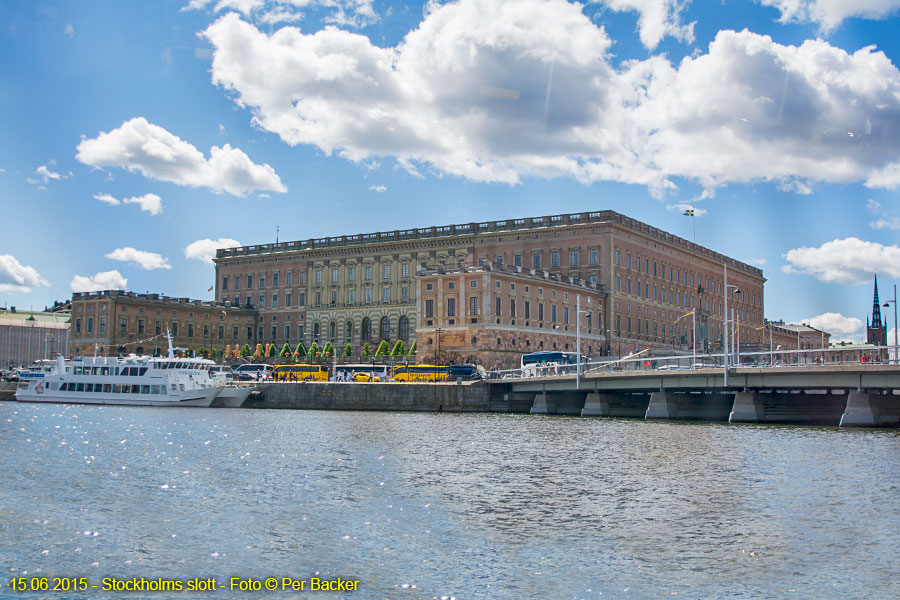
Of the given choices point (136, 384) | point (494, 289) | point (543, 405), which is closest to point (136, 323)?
point (136, 384)

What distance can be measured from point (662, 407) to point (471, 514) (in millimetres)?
41993

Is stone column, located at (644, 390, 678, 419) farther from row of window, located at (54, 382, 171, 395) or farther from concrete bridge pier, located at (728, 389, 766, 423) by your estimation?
row of window, located at (54, 382, 171, 395)

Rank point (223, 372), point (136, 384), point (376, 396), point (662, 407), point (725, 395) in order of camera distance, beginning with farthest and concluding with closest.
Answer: point (223, 372)
point (136, 384)
point (376, 396)
point (725, 395)
point (662, 407)

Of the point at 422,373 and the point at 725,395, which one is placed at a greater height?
the point at 422,373

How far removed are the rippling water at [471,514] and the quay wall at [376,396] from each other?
27.9m

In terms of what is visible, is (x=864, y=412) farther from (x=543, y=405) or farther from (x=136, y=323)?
(x=136, y=323)

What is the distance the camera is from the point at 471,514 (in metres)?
27.0

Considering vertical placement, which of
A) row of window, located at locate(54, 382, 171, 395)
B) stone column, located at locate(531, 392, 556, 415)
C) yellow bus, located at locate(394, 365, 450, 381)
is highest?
yellow bus, located at locate(394, 365, 450, 381)

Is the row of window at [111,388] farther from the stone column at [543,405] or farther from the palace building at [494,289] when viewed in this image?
the stone column at [543,405]

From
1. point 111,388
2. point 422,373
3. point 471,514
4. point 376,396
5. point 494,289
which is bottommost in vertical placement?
point 471,514

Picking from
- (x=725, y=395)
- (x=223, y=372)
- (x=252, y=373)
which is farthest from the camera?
(x=252, y=373)

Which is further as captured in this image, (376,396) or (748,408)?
(376,396)

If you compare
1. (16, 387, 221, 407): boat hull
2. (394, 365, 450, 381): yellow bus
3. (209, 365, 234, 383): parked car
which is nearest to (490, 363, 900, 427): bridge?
(394, 365, 450, 381): yellow bus

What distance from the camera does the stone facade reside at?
128m
